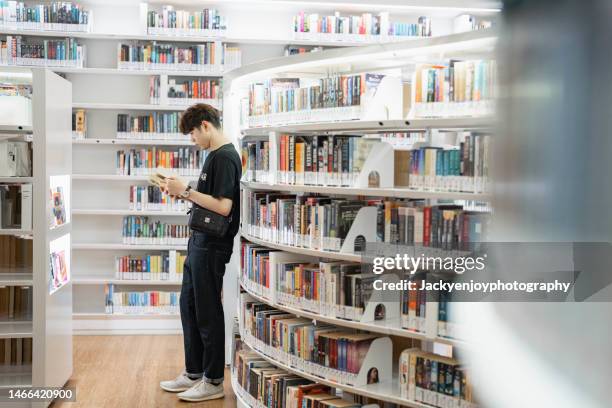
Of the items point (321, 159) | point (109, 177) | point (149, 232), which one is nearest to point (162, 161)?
point (109, 177)

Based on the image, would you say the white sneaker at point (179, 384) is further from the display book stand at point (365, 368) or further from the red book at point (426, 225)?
the red book at point (426, 225)

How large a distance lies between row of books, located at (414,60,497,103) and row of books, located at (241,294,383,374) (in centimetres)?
121

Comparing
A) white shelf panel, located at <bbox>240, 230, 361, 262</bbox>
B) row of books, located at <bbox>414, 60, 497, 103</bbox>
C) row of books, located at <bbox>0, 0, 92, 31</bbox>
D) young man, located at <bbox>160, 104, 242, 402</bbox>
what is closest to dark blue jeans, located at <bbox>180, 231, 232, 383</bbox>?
young man, located at <bbox>160, 104, 242, 402</bbox>

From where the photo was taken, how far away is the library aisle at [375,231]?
10.9ft

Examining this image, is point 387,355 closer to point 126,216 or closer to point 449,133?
point 449,133

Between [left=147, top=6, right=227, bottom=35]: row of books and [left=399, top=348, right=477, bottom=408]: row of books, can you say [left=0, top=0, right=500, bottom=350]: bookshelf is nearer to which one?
[left=147, top=6, right=227, bottom=35]: row of books

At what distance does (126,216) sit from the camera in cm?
752

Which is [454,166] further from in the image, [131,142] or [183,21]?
[183,21]

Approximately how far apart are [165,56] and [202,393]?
354cm

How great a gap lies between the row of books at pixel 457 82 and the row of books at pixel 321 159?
42cm

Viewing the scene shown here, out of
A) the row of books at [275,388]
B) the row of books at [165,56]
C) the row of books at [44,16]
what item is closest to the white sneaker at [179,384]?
the row of books at [275,388]

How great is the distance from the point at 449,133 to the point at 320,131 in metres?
0.92

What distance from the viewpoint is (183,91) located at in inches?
293

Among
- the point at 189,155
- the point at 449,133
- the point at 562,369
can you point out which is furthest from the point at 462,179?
the point at 189,155
